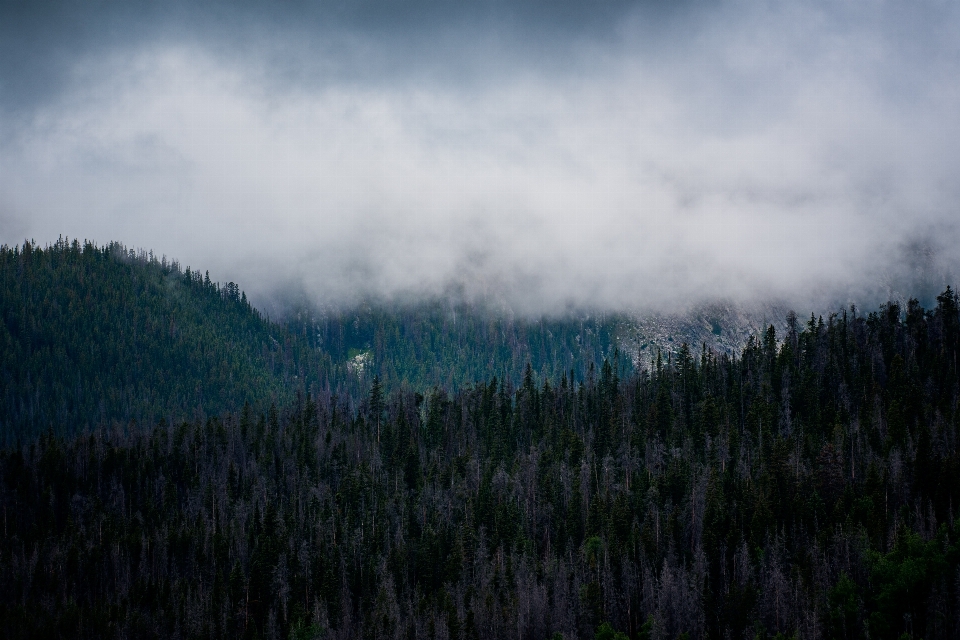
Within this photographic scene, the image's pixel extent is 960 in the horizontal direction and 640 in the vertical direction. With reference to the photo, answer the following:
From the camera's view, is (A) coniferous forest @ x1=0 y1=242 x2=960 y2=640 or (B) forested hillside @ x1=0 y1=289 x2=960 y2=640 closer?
(A) coniferous forest @ x1=0 y1=242 x2=960 y2=640

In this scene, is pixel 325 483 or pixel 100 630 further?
pixel 325 483

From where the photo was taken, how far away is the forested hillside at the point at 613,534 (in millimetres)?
125062

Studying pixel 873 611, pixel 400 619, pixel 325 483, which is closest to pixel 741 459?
pixel 873 611

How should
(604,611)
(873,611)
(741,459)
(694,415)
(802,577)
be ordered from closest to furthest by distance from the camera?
1. (873,611)
2. (802,577)
3. (604,611)
4. (741,459)
5. (694,415)

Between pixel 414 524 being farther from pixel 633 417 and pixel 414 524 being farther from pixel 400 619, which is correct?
pixel 633 417

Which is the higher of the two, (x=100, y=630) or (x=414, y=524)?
(x=414, y=524)

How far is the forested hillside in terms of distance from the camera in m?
125

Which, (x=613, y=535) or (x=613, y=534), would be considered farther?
(x=613, y=534)

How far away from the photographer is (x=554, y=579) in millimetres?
142125

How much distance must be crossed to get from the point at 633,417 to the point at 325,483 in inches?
2458

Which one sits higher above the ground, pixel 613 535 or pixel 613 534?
pixel 613 534

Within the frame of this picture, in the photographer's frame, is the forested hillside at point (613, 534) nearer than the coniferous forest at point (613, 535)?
No

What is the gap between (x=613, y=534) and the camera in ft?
488

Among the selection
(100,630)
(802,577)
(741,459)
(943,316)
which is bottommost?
(100,630)
